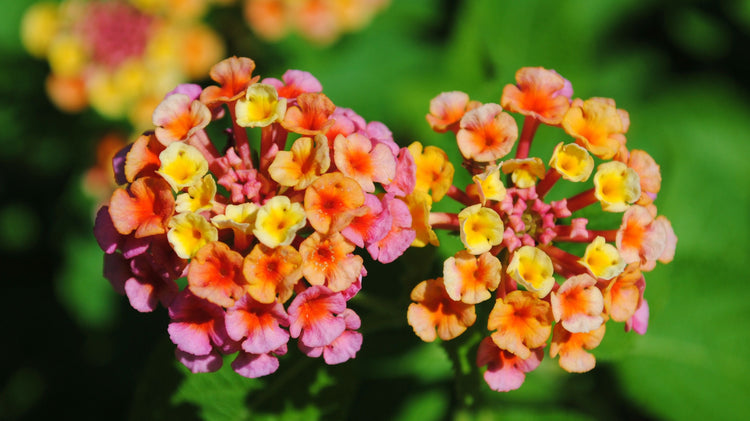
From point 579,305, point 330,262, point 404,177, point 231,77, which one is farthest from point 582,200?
point 231,77

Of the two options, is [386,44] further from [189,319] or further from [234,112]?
[189,319]

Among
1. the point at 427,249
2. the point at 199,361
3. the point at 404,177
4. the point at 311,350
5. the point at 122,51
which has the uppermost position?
the point at 404,177

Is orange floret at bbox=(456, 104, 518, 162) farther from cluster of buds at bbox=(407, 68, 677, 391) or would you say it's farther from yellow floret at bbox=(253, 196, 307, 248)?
yellow floret at bbox=(253, 196, 307, 248)

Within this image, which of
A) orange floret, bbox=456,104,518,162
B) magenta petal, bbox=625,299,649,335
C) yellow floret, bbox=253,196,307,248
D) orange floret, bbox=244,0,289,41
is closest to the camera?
yellow floret, bbox=253,196,307,248

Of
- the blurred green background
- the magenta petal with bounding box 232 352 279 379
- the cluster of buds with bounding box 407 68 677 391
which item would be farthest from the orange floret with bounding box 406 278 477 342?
the magenta petal with bounding box 232 352 279 379

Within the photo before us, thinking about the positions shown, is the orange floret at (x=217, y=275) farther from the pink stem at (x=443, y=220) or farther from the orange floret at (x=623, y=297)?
the orange floret at (x=623, y=297)

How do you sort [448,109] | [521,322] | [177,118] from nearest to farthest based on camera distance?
[521,322] → [177,118] → [448,109]

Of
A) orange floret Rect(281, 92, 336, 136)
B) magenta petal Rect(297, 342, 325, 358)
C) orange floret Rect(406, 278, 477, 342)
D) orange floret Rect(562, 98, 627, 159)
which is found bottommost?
magenta petal Rect(297, 342, 325, 358)

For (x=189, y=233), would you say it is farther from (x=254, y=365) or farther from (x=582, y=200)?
(x=582, y=200)
